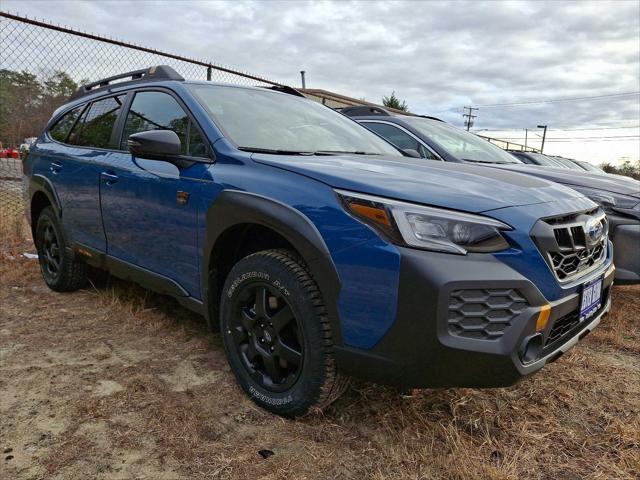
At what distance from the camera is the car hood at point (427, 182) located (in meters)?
1.84

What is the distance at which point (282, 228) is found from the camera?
2.03 m

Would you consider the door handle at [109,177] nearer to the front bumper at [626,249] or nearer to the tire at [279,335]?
the tire at [279,335]

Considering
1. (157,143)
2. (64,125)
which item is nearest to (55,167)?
(64,125)

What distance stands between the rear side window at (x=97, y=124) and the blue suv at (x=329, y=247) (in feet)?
0.71

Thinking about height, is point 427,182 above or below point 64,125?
below

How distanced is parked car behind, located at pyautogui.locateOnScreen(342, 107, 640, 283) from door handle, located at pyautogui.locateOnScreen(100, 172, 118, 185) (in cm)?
264

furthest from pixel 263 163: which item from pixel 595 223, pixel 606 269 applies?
pixel 606 269

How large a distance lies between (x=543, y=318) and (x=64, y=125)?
3.89 metres

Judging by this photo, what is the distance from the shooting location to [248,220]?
7.17 feet

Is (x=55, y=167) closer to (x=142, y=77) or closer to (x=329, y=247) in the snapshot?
(x=142, y=77)

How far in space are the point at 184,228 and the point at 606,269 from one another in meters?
2.10

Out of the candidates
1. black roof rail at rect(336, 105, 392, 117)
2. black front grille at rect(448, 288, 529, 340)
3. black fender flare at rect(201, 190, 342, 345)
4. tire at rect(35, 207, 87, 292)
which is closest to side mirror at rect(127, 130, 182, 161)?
black fender flare at rect(201, 190, 342, 345)

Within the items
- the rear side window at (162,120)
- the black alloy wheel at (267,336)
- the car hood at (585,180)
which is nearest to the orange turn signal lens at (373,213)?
the black alloy wheel at (267,336)

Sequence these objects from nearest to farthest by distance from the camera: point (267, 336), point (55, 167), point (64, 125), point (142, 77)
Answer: point (267, 336) < point (142, 77) < point (55, 167) < point (64, 125)
